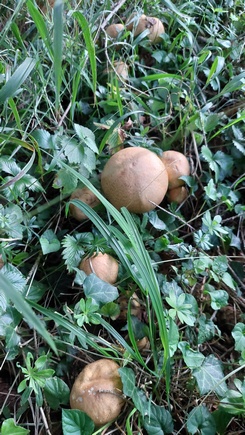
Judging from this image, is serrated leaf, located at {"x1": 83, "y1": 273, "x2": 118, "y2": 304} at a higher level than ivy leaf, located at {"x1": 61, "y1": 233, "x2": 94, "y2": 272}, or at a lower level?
lower

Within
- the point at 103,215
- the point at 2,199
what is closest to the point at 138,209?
the point at 103,215

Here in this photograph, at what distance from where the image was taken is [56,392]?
41.2 inches

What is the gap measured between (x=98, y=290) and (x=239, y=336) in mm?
404

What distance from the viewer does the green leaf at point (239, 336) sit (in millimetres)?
1114

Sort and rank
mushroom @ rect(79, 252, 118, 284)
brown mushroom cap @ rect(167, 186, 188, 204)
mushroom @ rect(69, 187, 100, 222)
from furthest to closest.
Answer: brown mushroom cap @ rect(167, 186, 188, 204) → mushroom @ rect(69, 187, 100, 222) → mushroom @ rect(79, 252, 118, 284)

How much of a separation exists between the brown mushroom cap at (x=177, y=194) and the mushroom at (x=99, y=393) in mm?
603

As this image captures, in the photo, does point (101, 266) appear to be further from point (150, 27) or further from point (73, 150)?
point (150, 27)

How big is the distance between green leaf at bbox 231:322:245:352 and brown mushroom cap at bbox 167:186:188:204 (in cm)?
47

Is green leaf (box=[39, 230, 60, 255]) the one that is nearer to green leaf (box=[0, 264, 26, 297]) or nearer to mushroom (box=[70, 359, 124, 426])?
green leaf (box=[0, 264, 26, 297])

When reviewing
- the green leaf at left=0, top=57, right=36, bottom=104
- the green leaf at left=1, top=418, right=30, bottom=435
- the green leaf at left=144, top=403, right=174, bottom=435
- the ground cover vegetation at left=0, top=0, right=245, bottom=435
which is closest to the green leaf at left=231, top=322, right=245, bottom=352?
the ground cover vegetation at left=0, top=0, right=245, bottom=435

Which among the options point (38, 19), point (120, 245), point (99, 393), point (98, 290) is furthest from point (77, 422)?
point (38, 19)

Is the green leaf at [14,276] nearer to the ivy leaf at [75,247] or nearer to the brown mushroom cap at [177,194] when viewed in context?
the ivy leaf at [75,247]

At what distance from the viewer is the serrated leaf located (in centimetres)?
111

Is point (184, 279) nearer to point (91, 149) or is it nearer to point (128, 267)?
point (128, 267)
